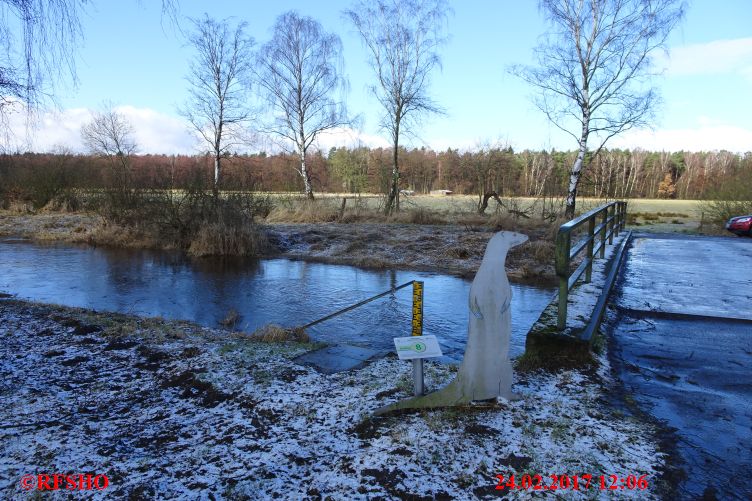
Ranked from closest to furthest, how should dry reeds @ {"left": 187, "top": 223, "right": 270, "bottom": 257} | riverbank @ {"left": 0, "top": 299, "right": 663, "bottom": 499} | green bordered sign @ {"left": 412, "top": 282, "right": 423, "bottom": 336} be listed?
riverbank @ {"left": 0, "top": 299, "right": 663, "bottom": 499}, green bordered sign @ {"left": 412, "top": 282, "right": 423, "bottom": 336}, dry reeds @ {"left": 187, "top": 223, "right": 270, "bottom": 257}

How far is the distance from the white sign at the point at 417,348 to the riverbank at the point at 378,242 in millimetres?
8636

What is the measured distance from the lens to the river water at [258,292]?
7457mm

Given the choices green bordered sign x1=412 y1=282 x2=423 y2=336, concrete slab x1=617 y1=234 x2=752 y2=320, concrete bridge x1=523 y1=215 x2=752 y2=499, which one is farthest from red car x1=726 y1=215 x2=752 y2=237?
green bordered sign x1=412 y1=282 x2=423 y2=336

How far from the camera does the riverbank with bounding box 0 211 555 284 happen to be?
13484 mm

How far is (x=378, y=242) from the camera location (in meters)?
17.0

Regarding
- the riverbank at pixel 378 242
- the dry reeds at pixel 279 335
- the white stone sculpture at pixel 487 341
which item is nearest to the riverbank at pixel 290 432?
the white stone sculpture at pixel 487 341

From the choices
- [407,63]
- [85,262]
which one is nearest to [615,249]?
[85,262]

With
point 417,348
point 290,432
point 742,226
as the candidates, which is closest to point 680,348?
point 417,348

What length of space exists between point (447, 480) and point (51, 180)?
30980mm

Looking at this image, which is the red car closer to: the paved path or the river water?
the paved path

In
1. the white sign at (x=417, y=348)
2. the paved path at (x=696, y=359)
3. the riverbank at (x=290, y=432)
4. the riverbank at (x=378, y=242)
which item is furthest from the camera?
the riverbank at (x=378, y=242)

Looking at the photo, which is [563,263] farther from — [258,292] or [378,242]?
[378,242]

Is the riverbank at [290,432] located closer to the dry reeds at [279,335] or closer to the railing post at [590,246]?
the dry reeds at [279,335]

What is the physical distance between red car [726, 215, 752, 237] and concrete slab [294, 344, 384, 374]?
17145 millimetres
